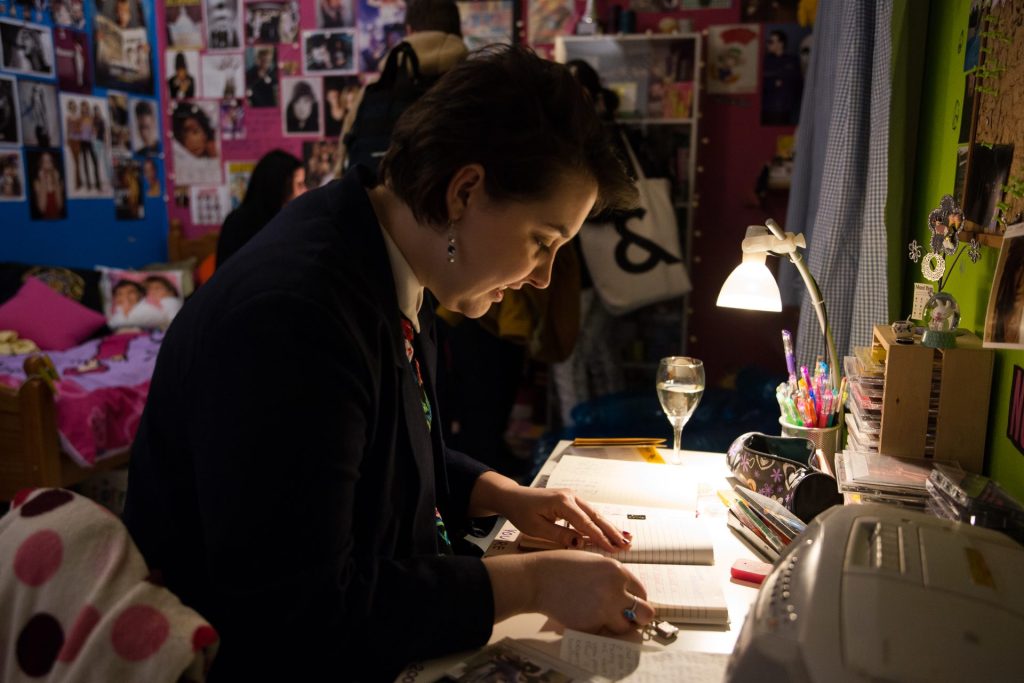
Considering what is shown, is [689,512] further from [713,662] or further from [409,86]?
[409,86]

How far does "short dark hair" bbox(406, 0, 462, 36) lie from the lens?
2912 millimetres

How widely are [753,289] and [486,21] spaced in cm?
300

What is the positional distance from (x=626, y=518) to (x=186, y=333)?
649 millimetres

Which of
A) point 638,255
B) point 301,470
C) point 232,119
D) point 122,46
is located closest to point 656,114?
point 638,255

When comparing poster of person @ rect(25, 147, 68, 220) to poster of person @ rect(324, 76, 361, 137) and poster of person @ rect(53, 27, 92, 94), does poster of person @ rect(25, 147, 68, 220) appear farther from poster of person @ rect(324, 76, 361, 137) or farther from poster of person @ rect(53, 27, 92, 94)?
poster of person @ rect(324, 76, 361, 137)

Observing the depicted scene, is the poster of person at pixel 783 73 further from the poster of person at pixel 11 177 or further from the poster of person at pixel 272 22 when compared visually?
the poster of person at pixel 11 177

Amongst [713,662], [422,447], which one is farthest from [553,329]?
[713,662]

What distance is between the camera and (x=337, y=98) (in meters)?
4.30

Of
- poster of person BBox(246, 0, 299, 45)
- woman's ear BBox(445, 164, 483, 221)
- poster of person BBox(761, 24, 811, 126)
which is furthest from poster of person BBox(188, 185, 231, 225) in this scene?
woman's ear BBox(445, 164, 483, 221)

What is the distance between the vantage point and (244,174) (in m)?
4.50

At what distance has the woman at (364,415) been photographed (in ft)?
2.64

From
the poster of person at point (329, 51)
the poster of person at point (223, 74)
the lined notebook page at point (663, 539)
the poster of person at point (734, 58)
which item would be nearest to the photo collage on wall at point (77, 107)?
the poster of person at point (223, 74)

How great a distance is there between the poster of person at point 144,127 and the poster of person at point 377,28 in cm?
123

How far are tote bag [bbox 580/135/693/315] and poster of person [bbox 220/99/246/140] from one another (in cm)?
211
